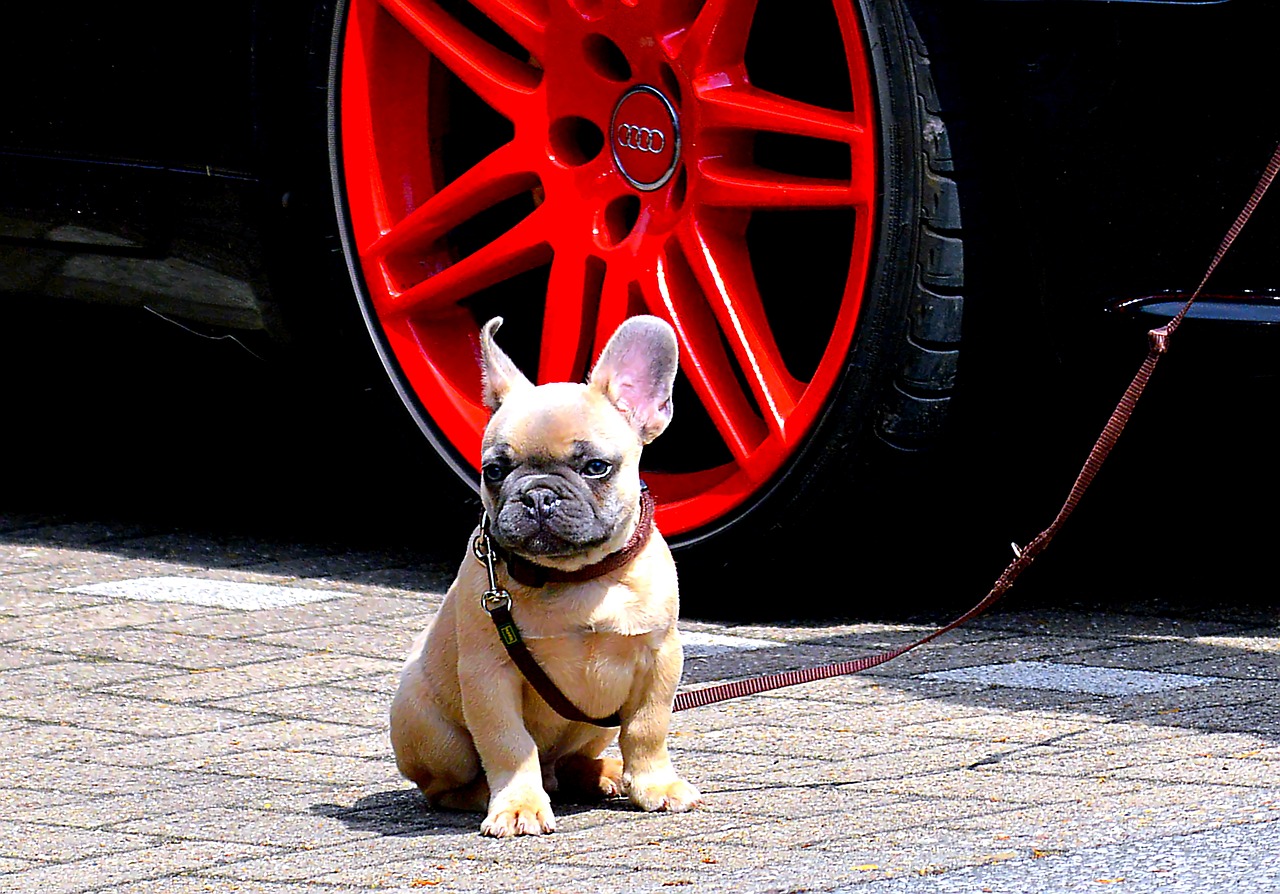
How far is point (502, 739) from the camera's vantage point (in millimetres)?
2986

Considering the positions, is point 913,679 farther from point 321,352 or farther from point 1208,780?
point 321,352

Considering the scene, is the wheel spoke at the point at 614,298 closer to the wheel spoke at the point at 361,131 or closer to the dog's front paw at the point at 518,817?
the wheel spoke at the point at 361,131

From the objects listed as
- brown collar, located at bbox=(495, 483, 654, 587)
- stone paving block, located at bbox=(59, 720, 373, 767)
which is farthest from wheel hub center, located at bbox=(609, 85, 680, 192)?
brown collar, located at bbox=(495, 483, 654, 587)

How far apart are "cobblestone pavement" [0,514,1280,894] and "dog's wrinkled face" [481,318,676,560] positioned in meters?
0.39

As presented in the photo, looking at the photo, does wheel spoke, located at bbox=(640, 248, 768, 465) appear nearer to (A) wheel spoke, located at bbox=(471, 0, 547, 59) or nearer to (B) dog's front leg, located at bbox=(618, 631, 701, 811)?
(A) wheel spoke, located at bbox=(471, 0, 547, 59)

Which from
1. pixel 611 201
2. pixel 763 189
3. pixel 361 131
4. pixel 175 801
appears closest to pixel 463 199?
pixel 361 131

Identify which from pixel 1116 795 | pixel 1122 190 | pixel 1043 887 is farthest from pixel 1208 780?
pixel 1122 190

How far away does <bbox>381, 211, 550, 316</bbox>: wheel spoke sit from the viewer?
439 cm

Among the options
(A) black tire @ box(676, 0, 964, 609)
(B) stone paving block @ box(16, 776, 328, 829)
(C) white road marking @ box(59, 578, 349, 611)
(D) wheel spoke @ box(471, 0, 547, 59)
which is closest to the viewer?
(B) stone paving block @ box(16, 776, 328, 829)

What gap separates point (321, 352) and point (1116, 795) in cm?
230

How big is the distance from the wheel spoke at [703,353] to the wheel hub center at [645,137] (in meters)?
0.16

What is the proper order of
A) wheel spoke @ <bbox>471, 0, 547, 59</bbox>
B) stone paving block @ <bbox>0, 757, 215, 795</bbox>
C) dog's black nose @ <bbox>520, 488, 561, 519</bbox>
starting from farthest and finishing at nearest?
wheel spoke @ <bbox>471, 0, 547, 59</bbox> → stone paving block @ <bbox>0, 757, 215, 795</bbox> → dog's black nose @ <bbox>520, 488, 561, 519</bbox>

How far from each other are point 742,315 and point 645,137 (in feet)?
1.20

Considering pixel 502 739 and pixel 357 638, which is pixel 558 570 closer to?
pixel 502 739
